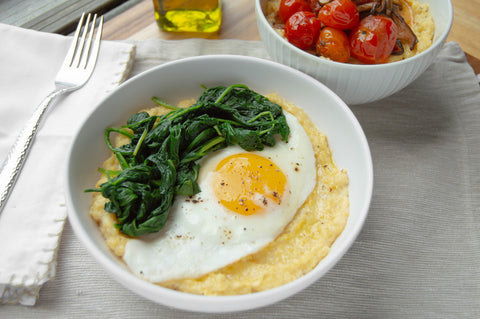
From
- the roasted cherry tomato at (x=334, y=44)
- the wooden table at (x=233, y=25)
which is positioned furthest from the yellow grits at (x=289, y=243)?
the wooden table at (x=233, y=25)

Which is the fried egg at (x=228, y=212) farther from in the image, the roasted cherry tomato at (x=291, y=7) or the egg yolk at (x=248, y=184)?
the roasted cherry tomato at (x=291, y=7)

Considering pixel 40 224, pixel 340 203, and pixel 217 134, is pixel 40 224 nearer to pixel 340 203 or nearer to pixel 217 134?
pixel 217 134

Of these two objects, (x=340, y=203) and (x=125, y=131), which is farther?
(x=125, y=131)

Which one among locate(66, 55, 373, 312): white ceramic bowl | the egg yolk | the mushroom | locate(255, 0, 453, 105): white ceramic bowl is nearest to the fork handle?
locate(66, 55, 373, 312): white ceramic bowl

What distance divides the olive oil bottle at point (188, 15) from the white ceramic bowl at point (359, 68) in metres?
0.81

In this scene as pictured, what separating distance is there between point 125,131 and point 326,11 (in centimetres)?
183

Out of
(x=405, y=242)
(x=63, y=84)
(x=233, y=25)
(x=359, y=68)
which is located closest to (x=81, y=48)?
(x=63, y=84)

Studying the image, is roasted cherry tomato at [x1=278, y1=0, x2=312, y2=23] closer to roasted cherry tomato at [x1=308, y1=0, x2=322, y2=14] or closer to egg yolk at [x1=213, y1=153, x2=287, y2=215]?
roasted cherry tomato at [x1=308, y1=0, x2=322, y2=14]

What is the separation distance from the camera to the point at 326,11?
10.5ft

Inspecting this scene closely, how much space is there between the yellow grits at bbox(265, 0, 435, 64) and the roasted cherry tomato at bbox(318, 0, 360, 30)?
0.29 m

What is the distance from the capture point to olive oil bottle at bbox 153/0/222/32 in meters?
4.05

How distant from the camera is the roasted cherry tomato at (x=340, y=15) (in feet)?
10.3

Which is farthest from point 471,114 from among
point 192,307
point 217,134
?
point 192,307

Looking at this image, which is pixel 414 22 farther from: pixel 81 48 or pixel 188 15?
pixel 81 48
